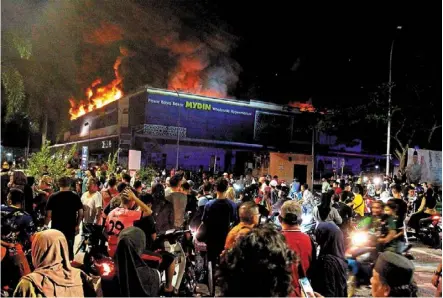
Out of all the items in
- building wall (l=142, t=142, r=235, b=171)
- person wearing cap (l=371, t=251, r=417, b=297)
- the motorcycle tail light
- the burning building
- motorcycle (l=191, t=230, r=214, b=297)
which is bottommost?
motorcycle (l=191, t=230, r=214, b=297)

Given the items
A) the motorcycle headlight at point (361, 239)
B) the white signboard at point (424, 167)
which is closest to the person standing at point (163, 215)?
the motorcycle headlight at point (361, 239)

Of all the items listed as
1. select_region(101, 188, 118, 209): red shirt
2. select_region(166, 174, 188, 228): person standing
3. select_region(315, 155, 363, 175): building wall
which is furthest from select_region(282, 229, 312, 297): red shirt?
select_region(315, 155, 363, 175): building wall

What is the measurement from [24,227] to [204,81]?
43351 millimetres

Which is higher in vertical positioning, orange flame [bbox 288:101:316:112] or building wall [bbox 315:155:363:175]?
orange flame [bbox 288:101:316:112]

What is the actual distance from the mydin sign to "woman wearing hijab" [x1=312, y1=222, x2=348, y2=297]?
30614 mm

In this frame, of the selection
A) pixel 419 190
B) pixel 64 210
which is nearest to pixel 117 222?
pixel 64 210

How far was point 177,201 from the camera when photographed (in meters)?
7.39

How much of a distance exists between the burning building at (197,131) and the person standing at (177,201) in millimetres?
26238

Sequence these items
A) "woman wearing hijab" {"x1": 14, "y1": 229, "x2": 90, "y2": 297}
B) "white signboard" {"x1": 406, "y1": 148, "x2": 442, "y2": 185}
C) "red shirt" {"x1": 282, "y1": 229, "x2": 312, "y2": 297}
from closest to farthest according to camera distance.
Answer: "woman wearing hijab" {"x1": 14, "y1": 229, "x2": 90, "y2": 297}
"red shirt" {"x1": 282, "y1": 229, "x2": 312, "y2": 297}
"white signboard" {"x1": 406, "y1": 148, "x2": 442, "y2": 185}

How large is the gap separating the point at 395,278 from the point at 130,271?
95.5 inches

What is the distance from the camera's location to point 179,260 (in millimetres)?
6480

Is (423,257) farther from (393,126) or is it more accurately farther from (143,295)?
(393,126)

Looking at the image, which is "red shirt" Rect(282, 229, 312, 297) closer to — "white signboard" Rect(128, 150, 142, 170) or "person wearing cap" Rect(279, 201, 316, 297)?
"person wearing cap" Rect(279, 201, 316, 297)

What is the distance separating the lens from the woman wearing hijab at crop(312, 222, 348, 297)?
4.68m
